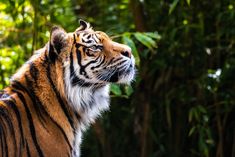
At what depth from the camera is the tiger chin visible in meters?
4.15

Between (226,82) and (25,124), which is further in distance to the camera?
(226,82)

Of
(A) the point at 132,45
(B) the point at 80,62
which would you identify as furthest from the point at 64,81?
(A) the point at 132,45

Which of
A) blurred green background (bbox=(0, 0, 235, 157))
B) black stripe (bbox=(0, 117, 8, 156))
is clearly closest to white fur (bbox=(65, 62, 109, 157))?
black stripe (bbox=(0, 117, 8, 156))

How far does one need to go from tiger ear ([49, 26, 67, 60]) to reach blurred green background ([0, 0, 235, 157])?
160cm

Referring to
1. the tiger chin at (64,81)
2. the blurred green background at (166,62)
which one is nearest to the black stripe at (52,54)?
the tiger chin at (64,81)

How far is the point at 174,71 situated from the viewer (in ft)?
23.2

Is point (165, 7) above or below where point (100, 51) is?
above

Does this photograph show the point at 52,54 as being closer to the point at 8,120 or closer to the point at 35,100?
the point at 35,100

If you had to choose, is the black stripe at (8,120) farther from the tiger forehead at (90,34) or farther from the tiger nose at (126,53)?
the tiger nose at (126,53)

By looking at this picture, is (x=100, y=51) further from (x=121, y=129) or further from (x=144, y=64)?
(x=121, y=129)

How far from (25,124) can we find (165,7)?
3.12 meters

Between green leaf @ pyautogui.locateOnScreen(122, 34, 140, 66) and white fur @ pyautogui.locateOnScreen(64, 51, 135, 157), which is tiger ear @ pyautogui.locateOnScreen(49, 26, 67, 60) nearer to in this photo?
white fur @ pyautogui.locateOnScreen(64, 51, 135, 157)

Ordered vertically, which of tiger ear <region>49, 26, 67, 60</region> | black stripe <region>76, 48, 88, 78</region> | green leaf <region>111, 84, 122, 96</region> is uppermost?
tiger ear <region>49, 26, 67, 60</region>

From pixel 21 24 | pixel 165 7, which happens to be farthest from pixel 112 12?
pixel 21 24
